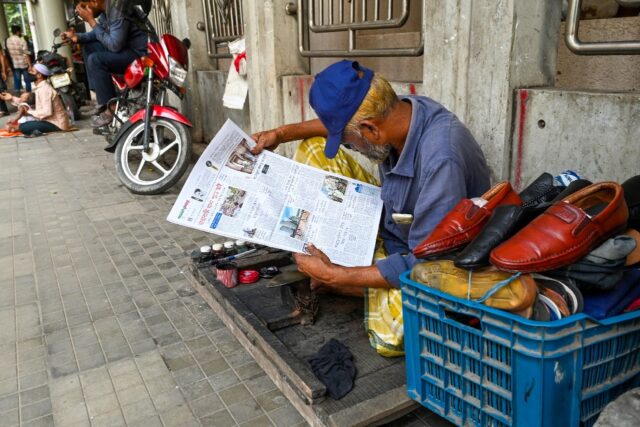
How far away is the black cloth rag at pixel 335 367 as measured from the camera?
186cm

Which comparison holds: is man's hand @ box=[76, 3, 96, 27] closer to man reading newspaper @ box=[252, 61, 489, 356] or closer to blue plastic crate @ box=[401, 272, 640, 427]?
man reading newspaper @ box=[252, 61, 489, 356]

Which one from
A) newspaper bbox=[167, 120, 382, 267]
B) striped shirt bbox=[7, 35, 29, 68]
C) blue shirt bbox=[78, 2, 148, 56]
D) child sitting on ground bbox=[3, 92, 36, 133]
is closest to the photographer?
newspaper bbox=[167, 120, 382, 267]

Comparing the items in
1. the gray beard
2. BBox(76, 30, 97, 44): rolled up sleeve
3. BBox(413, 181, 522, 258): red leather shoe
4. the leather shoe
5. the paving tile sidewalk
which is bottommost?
the paving tile sidewalk

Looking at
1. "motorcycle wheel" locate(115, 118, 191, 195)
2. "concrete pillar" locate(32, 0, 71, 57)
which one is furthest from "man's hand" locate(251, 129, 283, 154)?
A: "concrete pillar" locate(32, 0, 71, 57)

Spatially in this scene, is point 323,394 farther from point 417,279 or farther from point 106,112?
point 106,112

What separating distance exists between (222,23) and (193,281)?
145 inches

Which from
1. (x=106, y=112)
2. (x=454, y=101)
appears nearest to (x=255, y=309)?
(x=454, y=101)

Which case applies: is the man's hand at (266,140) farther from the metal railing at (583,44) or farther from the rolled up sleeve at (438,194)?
the metal railing at (583,44)

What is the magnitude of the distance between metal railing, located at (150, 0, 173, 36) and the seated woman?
75.5 inches

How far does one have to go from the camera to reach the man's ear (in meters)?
1.86

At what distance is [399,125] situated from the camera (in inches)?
75.3

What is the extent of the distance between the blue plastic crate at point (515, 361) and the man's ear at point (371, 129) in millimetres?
546

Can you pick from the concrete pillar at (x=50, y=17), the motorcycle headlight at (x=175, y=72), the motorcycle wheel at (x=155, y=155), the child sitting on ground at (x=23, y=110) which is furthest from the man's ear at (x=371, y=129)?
the concrete pillar at (x=50, y=17)

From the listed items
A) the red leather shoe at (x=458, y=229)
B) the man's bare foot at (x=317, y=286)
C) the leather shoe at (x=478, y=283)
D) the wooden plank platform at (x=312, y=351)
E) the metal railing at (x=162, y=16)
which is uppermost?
the metal railing at (x=162, y=16)
